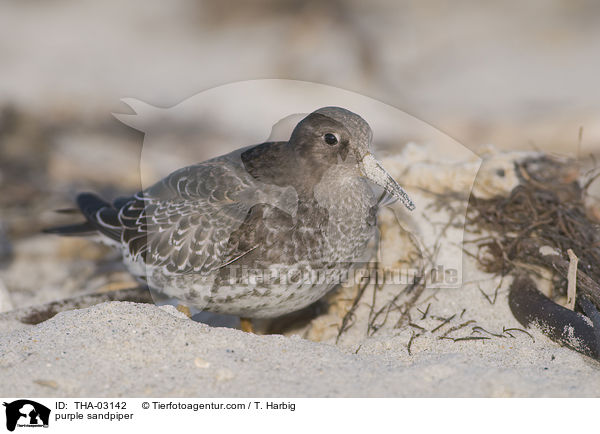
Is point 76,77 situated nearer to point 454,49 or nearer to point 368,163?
point 454,49

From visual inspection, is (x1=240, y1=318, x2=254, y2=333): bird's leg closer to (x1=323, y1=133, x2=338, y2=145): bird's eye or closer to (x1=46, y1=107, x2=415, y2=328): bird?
(x1=46, y1=107, x2=415, y2=328): bird

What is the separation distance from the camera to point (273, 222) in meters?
2.82

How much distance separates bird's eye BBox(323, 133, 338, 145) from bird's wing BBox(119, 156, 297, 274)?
0.30m

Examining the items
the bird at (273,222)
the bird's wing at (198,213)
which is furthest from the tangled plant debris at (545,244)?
the bird's wing at (198,213)

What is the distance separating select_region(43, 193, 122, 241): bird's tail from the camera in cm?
356

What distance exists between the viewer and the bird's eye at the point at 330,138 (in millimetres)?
2787

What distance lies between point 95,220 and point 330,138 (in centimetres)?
168

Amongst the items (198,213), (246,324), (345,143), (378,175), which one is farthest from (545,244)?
(198,213)

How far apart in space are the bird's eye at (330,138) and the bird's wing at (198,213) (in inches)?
11.7

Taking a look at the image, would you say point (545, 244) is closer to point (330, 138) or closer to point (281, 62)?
point (330, 138)

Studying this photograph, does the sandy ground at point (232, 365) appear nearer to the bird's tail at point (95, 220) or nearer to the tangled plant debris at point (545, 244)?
the tangled plant debris at point (545, 244)

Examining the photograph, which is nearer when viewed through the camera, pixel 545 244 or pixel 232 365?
pixel 232 365

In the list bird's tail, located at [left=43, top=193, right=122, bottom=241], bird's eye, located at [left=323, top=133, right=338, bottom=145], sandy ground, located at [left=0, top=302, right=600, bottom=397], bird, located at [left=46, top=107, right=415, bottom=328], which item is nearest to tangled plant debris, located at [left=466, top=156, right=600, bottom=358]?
sandy ground, located at [left=0, top=302, right=600, bottom=397]

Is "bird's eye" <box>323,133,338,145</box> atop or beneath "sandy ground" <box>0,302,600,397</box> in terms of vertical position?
atop
